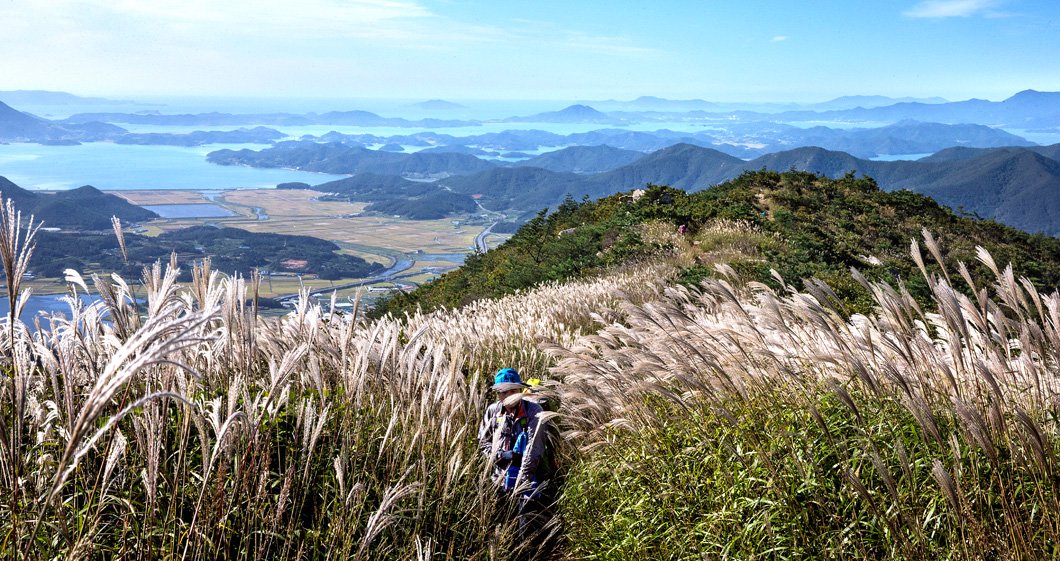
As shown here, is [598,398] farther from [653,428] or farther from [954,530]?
[954,530]

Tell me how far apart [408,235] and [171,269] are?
131 meters

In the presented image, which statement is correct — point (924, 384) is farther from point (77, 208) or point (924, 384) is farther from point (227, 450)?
point (77, 208)

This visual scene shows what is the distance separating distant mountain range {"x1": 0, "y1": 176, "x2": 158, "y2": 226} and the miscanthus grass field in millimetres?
103652

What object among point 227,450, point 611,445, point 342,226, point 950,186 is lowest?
point 342,226

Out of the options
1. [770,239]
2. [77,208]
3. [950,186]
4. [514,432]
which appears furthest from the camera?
[950,186]

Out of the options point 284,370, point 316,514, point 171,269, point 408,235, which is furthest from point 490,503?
point 408,235

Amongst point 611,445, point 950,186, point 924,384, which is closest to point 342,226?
point 611,445

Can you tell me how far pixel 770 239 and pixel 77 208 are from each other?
116 metres

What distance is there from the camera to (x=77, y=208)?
341 feet

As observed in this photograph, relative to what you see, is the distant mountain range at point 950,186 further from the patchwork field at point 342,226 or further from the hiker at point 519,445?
the hiker at point 519,445

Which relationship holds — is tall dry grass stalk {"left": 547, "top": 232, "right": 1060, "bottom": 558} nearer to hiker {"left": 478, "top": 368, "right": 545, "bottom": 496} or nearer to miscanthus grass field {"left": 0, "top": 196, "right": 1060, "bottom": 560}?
miscanthus grass field {"left": 0, "top": 196, "right": 1060, "bottom": 560}

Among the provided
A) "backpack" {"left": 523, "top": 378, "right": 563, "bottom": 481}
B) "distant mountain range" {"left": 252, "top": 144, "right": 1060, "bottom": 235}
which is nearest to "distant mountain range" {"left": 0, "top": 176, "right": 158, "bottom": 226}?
"distant mountain range" {"left": 252, "top": 144, "right": 1060, "bottom": 235}

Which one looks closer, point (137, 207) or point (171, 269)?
point (171, 269)

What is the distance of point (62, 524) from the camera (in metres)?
1.77
